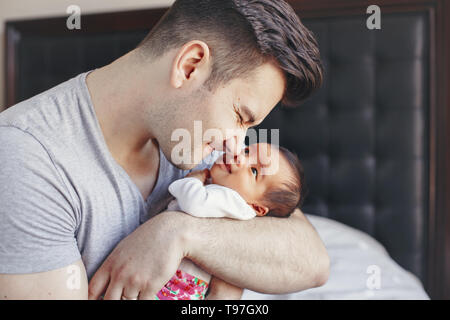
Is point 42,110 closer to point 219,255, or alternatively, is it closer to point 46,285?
point 46,285

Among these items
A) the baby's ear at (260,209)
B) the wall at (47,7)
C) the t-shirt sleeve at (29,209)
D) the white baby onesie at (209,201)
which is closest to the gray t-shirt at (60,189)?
the t-shirt sleeve at (29,209)

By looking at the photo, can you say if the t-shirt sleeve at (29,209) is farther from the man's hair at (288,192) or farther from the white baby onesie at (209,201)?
the man's hair at (288,192)

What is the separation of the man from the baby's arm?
1.4 inches

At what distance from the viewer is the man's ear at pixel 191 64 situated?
0.62 metres

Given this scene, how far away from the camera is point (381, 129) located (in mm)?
1058

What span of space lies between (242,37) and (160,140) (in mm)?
247

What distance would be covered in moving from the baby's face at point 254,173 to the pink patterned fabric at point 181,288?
0.61ft

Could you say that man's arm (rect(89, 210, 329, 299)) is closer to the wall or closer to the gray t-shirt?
the gray t-shirt

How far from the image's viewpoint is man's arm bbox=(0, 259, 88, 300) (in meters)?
0.52

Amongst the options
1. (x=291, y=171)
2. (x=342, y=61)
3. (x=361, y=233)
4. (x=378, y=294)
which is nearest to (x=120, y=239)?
(x=291, y=171)

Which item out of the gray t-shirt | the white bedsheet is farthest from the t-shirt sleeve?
the white bedsheet

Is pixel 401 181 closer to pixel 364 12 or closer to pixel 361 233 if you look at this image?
pixel 361 233

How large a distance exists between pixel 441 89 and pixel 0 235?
107 cm

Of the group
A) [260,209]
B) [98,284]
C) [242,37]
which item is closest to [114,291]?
[98,284]
